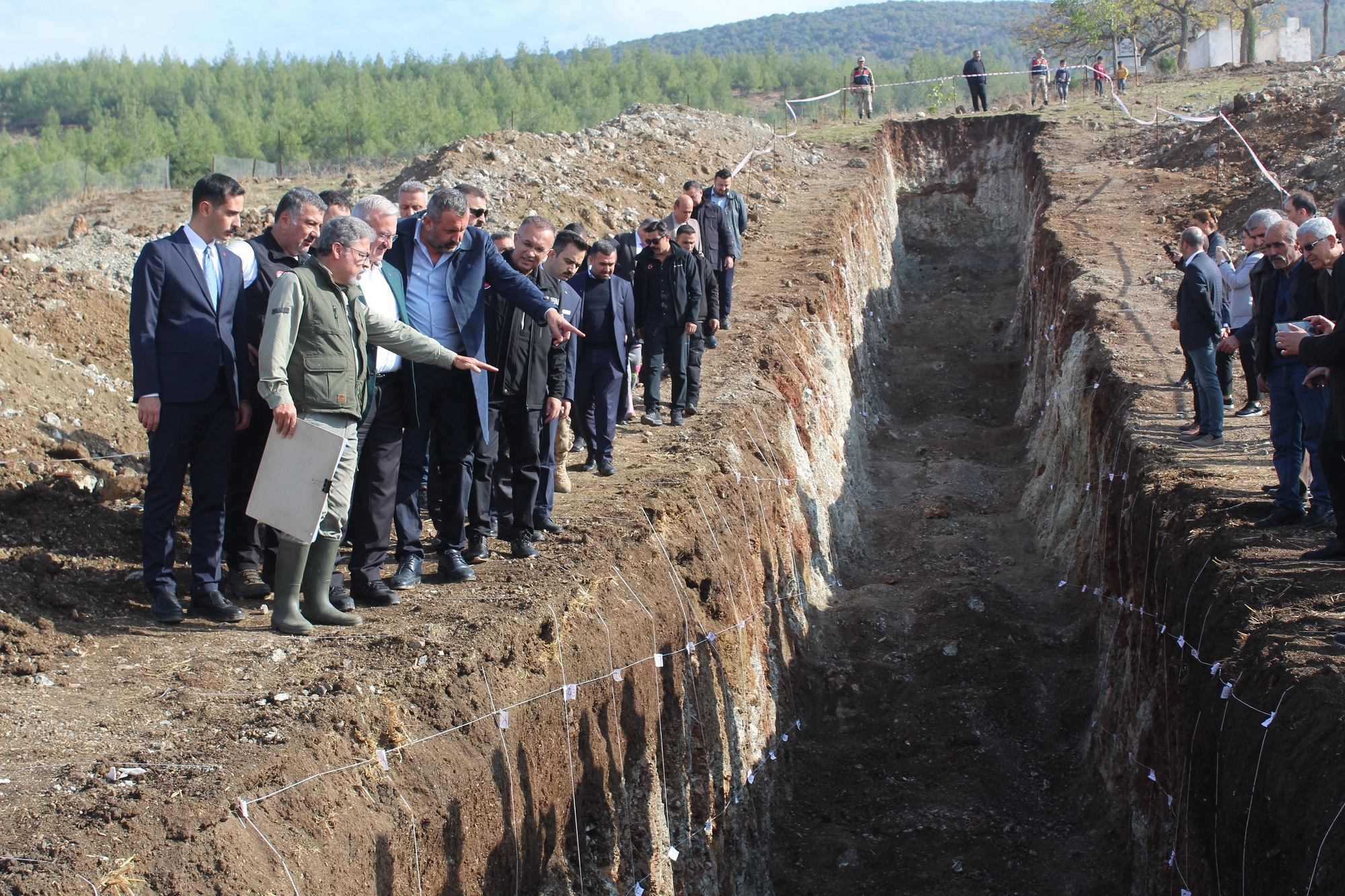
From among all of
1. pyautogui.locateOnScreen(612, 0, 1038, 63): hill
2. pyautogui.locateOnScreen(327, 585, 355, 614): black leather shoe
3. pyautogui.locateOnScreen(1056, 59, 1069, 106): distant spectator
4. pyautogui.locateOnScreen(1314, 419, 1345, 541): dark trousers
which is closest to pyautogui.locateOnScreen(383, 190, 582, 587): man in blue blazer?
pyautogui.locateOnScreen(327, 585, 355, 614): black leather shoe

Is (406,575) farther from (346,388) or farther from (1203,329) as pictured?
(1203,329)

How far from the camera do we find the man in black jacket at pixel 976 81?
2889cm

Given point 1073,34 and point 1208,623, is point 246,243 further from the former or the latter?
point 1073,34

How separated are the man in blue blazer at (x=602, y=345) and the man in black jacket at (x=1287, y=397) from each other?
4502mm

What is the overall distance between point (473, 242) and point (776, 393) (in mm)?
5983

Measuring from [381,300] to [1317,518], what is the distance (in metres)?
5.93

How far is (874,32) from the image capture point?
14025cm

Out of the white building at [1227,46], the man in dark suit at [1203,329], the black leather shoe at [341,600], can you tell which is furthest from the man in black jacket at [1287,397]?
the white building at [1227,46]

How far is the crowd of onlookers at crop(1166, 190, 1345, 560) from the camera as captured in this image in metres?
5.88

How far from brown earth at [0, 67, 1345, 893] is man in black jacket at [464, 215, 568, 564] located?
11.5 inches

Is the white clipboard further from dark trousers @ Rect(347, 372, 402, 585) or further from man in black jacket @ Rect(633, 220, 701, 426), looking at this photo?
man in black jacket @ Rect(633, 220, 701, 426)

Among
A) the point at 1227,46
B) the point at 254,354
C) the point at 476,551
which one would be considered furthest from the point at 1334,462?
the point at 1227,46

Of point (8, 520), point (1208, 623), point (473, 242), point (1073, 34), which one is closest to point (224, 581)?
point (8, 520)

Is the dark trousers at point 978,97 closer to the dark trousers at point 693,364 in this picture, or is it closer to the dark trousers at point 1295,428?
the dark trousers at point 693,364
